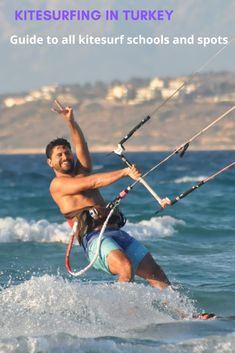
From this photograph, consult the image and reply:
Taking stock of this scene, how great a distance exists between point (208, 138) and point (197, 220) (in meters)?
147

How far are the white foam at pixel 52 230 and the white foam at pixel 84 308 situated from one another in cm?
1004

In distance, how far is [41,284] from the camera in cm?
1130

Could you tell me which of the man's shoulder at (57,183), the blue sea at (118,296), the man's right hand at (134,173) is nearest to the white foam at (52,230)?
the blue sea at (118,296)

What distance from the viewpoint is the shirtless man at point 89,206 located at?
11.2 m

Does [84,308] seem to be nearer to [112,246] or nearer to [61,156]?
[112,246]

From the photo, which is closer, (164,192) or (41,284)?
(41,284)

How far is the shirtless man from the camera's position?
11.2m

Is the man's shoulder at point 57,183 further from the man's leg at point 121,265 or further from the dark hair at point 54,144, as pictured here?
the man's leg at point 121,265

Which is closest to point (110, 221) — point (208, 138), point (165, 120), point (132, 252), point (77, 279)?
point (132, 252)

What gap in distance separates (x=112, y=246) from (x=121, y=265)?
0.80 ft

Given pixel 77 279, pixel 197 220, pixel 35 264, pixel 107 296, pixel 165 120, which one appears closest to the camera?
pixel 107 296

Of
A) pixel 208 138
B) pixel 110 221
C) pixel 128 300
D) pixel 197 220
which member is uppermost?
pixel 110 221

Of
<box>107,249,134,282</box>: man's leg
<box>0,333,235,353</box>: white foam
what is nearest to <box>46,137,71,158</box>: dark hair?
<box>107,249,134,282</box>: man's leg

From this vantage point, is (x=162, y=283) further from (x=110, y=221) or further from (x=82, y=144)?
(x=82, y=144)
